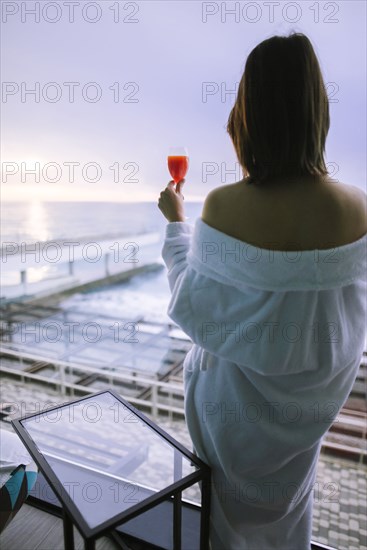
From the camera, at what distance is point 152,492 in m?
0.84

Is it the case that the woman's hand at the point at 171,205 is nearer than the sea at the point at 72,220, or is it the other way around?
the woman's hand at the point at 171,205

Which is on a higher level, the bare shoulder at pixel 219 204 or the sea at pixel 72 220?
the bare shoulder at pixel 219 204

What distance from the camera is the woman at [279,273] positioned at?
2.28 ft

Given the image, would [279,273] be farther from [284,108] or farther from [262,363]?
[284,108]

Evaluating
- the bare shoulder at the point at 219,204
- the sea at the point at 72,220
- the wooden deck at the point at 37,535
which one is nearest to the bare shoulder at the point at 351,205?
the bare shoulder at the point at 219,204

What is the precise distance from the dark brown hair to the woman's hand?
0.69ft

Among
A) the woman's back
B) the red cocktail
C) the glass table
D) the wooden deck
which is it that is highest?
the red cocktail

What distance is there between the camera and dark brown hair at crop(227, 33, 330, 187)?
2.32 ft

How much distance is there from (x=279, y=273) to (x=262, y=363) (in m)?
0.16

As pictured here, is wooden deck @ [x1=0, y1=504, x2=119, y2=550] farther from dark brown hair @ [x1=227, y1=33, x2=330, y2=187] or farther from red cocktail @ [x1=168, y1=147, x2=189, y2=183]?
dark brown hair @ [x1=227, y1=33, x2=330, y2=187]

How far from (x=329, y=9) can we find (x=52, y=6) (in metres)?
1.01

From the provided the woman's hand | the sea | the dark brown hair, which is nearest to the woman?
the dark brown hair

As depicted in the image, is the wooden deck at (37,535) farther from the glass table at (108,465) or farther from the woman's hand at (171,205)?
the woman's hand at (171,205)

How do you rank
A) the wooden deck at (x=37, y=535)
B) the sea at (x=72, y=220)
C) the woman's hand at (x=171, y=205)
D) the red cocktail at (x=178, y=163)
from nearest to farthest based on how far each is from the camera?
1. the woman's hand at (x=171, y=205)
2. the red cocktail at (x=178, y=163)
3. the wooden deck at (x=37, y=535)
4. the sea at (x=72, y=220)
